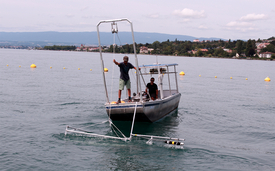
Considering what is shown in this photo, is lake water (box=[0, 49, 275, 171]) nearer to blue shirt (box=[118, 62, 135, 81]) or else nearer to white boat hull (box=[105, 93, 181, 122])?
white boat hull (box=[105, 93, 181, 122])

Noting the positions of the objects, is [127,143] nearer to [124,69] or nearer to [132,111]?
[132,111]

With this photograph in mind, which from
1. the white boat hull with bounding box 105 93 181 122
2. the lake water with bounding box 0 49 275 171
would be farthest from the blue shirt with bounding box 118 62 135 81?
the lake water with bounding box 0 49 275 171

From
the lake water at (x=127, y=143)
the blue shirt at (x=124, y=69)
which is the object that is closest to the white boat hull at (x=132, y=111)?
the lake water at (x=127, y=143)

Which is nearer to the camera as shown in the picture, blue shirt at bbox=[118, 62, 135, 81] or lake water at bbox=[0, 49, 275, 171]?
lake water at bbox=[0, 49, 275, 171]

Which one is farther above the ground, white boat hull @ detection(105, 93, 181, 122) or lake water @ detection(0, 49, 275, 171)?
white boat hull @ detection(105, 93, 181, 122)

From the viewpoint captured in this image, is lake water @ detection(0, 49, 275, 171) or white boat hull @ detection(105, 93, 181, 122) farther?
white boat hull @ detection(105, 93, 181, 122)

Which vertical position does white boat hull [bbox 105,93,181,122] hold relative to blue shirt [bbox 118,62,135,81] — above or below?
below

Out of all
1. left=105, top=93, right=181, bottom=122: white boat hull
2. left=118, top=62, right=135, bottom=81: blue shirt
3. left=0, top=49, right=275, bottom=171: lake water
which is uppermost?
left=118, top=62, right=135, bottom=81: blue shirt

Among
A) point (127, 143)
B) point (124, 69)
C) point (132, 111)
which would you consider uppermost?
point (124, 69)

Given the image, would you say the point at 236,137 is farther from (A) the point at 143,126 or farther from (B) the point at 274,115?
(B) the point at 274,115

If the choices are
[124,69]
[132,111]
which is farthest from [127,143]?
[124,69]

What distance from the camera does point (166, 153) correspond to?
10773mm

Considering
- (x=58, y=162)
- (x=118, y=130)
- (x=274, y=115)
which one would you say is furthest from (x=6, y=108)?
(x=274, y=115)

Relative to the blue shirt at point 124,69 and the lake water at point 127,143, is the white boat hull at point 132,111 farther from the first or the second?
the blue shirt at point 124,69
